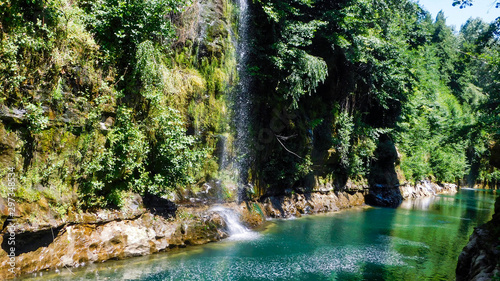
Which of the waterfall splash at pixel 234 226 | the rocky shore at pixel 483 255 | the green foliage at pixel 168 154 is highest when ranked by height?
the green foliage at pixel 168 154

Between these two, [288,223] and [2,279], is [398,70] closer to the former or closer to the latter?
[288,223]

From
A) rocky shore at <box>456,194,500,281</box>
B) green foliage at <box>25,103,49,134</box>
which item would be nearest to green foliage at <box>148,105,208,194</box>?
green foliage at <box>25,103,49,134</box>

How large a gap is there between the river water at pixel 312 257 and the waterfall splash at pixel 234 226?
0.82 feet

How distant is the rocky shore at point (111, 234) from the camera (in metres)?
7.89

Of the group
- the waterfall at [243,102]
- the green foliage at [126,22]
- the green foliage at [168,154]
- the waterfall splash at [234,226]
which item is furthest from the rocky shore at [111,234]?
the green foliage at [126,22]

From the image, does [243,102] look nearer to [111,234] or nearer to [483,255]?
[111,234]

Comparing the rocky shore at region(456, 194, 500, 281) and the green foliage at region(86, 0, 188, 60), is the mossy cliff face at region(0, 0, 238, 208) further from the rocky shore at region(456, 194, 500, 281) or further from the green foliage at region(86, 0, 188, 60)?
the rocky shore at region(456, 194, 500, 281)

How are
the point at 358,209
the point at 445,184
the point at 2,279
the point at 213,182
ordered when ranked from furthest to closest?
the point at 445,184
the point at 358,209
the point at 213,182
the point at 2,279

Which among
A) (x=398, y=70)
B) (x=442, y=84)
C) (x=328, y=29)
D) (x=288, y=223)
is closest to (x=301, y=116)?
(x=328, y=29)

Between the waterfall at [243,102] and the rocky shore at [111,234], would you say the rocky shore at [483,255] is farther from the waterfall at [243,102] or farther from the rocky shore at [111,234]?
the waterfall at [243,102]

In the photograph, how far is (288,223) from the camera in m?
16.6

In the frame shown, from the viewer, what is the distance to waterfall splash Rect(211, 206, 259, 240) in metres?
13.2

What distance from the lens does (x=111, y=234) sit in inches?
380

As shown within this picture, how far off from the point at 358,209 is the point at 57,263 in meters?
19.1
